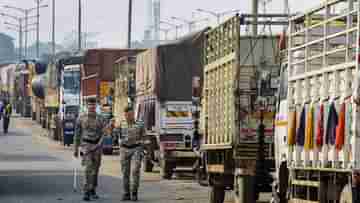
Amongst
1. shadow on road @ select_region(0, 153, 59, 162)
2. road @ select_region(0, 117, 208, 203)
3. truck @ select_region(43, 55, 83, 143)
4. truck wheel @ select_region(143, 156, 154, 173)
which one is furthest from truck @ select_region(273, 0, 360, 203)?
truck @ select_region(43, 55, 83, 143)

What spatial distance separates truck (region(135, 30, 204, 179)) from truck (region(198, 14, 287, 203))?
6275 mm

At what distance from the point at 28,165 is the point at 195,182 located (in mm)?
6514

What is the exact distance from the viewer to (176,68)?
29.2 m

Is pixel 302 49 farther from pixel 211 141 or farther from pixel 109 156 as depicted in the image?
pixel 109 156

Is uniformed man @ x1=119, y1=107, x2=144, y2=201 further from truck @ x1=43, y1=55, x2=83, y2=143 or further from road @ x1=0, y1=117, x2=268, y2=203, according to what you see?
truck @ x1=43, y1=55, x2=83, y2=143

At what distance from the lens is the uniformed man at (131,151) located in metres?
21.3

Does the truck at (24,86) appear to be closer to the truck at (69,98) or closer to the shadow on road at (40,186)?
the truck at (69,98)

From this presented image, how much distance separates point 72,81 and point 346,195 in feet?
111

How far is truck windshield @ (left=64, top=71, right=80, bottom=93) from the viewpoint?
152 feet

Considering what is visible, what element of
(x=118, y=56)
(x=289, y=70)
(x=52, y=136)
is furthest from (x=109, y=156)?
(x=289, y=70)

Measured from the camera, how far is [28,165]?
3266 centimetres

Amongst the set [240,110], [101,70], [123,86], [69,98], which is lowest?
[240,110]

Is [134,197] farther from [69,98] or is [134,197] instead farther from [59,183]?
[69,98]

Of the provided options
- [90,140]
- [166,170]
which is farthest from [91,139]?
[166,170]
